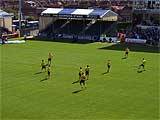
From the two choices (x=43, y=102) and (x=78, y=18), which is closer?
(x=43, y=102)

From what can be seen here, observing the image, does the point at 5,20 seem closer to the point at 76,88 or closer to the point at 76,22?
the point at 76,22

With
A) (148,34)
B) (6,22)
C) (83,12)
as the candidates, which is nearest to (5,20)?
(6,22)

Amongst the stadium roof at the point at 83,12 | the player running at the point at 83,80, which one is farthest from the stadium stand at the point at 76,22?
the player running at the point at 83,80

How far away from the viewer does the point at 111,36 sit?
65250 millimetres

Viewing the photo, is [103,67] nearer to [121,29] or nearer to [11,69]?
[11,69]

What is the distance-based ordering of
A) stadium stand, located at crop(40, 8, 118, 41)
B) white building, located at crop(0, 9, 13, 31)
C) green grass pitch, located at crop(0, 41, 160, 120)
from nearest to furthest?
green grass pitch, located at crop(0, 41, 160, 120) < stadium stand, located at crop(40, 8, 118, 41) < white building, located at crop(0, 9, 13, 31)

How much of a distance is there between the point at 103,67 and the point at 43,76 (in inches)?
283

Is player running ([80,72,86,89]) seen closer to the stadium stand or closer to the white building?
the stadium stand

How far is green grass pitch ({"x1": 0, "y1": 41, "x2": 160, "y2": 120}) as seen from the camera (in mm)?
23625

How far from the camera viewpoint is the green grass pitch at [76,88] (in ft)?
77.5

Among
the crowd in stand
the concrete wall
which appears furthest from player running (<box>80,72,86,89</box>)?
the concrete wall

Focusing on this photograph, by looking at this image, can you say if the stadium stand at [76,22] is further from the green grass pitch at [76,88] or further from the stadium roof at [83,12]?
the green grass pitch at [76,88]

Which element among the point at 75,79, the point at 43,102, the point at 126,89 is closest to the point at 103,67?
the point at 75,79

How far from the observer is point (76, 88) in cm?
3003
